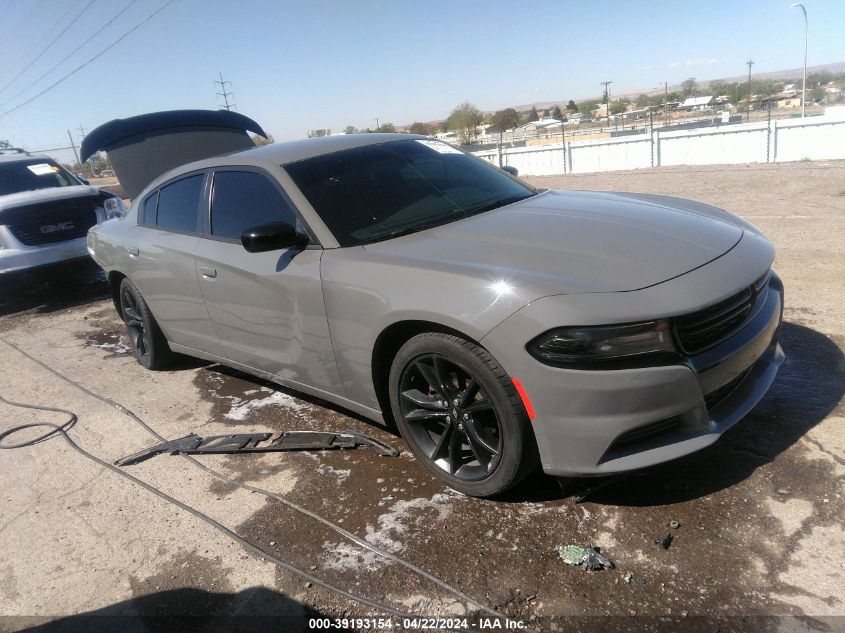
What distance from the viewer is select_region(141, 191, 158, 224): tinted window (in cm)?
475

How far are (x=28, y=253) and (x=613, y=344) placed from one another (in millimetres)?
8155

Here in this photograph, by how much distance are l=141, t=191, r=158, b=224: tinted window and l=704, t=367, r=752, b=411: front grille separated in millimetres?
4017

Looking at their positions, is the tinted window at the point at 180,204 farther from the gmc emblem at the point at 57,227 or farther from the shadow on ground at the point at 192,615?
the gmc emblem at the point at 57,227

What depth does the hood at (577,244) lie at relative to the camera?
2465mm

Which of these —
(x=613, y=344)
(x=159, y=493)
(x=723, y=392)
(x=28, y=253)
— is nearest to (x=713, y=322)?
(x=723, y=392)

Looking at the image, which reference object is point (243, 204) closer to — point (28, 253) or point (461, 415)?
point (461, 415)

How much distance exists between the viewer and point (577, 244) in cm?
273

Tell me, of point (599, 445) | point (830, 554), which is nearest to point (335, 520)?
point (599, 445)

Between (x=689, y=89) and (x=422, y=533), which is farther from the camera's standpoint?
(x=689, y=89)

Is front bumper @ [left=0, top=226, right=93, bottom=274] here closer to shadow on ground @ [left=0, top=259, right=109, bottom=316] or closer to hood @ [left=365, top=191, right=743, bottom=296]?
shadow on ground @ [left=0, top=259, right=109, bottom=316]

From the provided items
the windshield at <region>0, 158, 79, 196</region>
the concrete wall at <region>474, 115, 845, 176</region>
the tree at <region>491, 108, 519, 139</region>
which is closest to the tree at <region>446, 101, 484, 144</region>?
the tree at <region>491, 108, 519, 139</region>

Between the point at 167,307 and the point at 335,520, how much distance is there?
8.13 ft

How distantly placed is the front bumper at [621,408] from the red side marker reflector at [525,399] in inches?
0.7

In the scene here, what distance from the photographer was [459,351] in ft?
8.47
